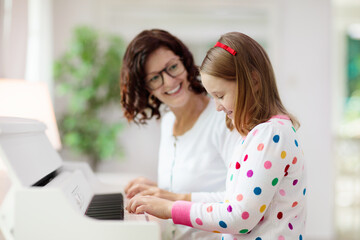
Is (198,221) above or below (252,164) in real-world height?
below

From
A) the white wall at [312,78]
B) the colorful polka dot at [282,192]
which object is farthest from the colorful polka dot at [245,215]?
the white wall at [312,78]

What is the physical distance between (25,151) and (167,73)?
0.61 meters

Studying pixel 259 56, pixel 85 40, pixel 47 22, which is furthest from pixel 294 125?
pixel 47 22

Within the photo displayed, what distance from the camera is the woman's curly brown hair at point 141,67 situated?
1.45 m

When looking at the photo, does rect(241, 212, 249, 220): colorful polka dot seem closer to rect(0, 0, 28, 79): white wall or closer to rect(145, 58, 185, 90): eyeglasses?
rect(145, 58, 185, 90): eyeglasses

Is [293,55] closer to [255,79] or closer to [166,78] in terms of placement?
[166,78]

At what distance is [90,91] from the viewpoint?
3250mm

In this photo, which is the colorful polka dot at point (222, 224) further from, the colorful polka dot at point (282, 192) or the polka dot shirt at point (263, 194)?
the colorful polka dot at point (282, 192)

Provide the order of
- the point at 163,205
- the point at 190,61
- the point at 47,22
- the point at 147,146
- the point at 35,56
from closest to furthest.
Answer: the point at 163,205
the point at 190,61
the point at 35,56
the point at 47,22
the point at 147,146

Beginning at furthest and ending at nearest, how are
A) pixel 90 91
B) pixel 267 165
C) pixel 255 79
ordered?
pixel 90 91, pixel 255 79, pixel 267 165

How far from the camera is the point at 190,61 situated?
5.11 ft

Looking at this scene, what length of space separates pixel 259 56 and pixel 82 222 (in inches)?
23.8

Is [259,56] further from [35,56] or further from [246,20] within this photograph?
[246,20]

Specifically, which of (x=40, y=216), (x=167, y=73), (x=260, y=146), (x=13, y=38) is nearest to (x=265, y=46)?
(x=13, y=38)
